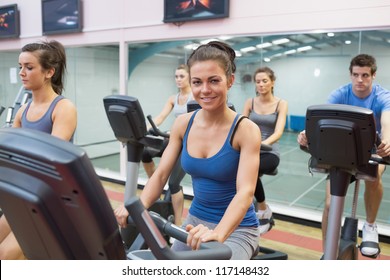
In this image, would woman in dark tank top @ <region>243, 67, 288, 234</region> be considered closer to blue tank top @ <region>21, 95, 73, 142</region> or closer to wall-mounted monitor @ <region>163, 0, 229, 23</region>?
wall-mounted monitor @ <region>163, 0, 229, 23</region>

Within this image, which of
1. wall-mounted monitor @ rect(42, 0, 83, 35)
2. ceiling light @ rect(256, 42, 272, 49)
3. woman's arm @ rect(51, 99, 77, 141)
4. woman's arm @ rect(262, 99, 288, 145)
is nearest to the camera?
woman's arm @ rect(51, 99, 77, 141)

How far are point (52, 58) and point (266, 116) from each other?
6.06ft

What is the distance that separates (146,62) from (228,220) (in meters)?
4.18

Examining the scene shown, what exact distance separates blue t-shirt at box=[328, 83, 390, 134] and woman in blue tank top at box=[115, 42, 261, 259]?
1.46 m

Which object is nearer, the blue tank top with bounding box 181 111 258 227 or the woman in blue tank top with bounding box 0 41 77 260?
the blue tank top with bounding box 181 111 258 227

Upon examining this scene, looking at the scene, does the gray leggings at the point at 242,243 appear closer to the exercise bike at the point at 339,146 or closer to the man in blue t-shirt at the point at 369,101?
the exercise bike at the point at 339,146

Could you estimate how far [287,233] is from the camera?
351cm

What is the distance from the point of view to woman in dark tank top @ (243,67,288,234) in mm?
3170

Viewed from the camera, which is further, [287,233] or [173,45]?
[173,45]

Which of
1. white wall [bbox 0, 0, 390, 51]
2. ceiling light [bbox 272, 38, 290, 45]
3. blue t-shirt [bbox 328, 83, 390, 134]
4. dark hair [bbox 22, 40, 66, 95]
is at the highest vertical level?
white wall [bbox 0, 0, 390, 51]

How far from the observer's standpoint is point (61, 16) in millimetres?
5262

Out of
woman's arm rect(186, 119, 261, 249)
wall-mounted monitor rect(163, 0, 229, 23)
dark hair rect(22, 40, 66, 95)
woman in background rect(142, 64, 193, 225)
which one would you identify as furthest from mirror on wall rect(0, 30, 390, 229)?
woman's arm rect(186, 119, 261, 249)

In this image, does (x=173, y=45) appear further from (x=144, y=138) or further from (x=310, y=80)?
(x=144, y=138)
